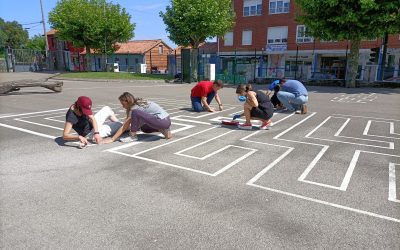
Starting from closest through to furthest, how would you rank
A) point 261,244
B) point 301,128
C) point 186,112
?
point 261,244
point 301,128
point 186,112

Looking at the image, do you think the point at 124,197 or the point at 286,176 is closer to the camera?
the point at 124,197

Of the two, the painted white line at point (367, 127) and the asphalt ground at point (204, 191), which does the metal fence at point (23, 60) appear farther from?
the painted white line at point (367, 127)

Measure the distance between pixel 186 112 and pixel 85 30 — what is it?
28.1 metres

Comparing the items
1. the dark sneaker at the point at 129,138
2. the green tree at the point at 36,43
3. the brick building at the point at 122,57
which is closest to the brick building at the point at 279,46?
the brick building at the point at 122,57

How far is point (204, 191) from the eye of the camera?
151 inches

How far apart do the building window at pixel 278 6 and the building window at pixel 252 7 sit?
1346 millimetres

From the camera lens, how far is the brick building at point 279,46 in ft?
98.7

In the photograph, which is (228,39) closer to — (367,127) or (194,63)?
(194,63)

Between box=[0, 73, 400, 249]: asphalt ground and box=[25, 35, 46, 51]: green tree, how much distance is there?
76.3 metres

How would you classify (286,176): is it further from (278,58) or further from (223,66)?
(223,66)

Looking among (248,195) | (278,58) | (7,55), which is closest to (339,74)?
(278,58)

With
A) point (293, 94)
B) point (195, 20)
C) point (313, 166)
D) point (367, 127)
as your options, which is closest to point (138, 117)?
point (313, 166)

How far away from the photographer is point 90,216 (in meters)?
3.20

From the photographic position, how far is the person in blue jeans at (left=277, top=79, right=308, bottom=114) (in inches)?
359
